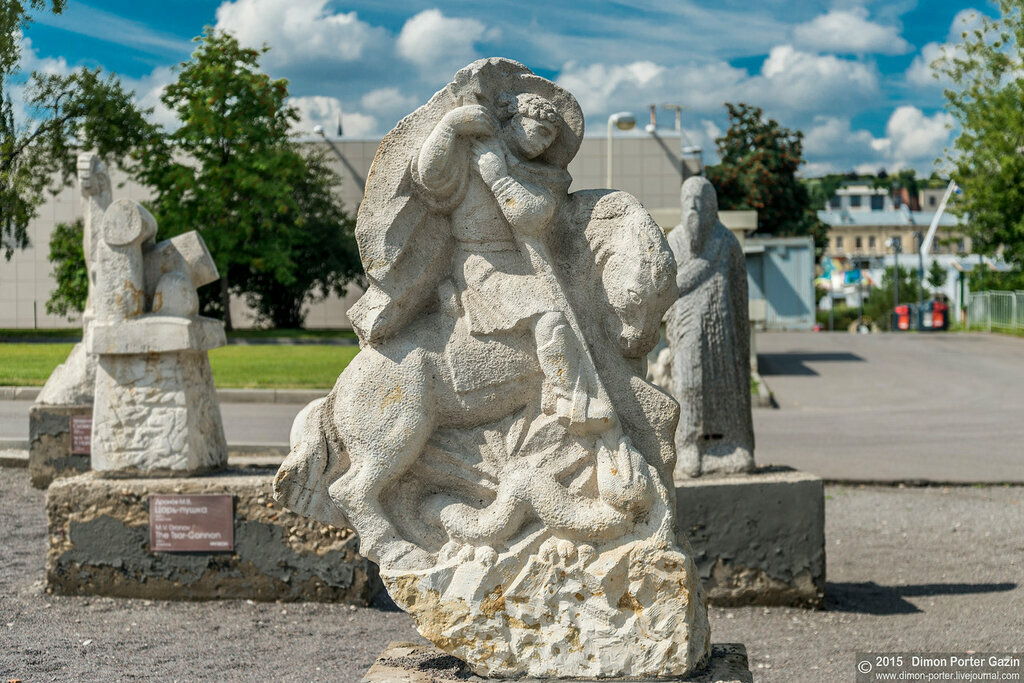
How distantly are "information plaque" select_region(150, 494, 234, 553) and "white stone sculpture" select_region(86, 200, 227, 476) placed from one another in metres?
0.28

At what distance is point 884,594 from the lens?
616 centimetres

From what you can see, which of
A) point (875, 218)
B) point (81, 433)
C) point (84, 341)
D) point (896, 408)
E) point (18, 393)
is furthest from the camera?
point (875, 218)

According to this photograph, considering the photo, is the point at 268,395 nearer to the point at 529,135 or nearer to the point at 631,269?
the point at 529,135

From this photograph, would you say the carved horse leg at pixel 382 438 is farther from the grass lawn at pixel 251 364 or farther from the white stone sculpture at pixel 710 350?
the grass lawn at pixel 251 364

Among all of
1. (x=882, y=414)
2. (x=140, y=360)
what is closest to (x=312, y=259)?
(x=882, y=414)

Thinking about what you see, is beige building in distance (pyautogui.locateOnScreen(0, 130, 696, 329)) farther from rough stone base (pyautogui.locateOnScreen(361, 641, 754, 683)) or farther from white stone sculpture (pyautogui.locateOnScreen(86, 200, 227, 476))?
rough stone base (pyautogui.locateOnScreen(361, 641, 754, 683))

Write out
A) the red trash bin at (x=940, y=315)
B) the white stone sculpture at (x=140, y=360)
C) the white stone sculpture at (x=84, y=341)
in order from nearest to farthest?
the white stone sculpture at (x=140, y=360)
the white stone sculpture at (x=84, y=341)
the red trash bin at (x=940, y=315)

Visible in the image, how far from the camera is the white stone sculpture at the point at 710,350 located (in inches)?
240

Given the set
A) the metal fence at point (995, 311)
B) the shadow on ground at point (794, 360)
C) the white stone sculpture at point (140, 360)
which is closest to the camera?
the white stone sculpture at point (140, 360)

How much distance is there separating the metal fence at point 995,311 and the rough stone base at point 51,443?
84.1 ft

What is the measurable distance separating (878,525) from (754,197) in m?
25.2

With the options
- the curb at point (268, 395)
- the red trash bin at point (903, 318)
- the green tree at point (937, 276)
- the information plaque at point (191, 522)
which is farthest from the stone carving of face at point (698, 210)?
the green tree at point (937, 276)

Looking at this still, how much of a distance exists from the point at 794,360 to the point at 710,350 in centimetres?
1568

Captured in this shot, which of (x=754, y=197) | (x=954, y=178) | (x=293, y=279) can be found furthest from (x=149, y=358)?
(x=754, y=197)
